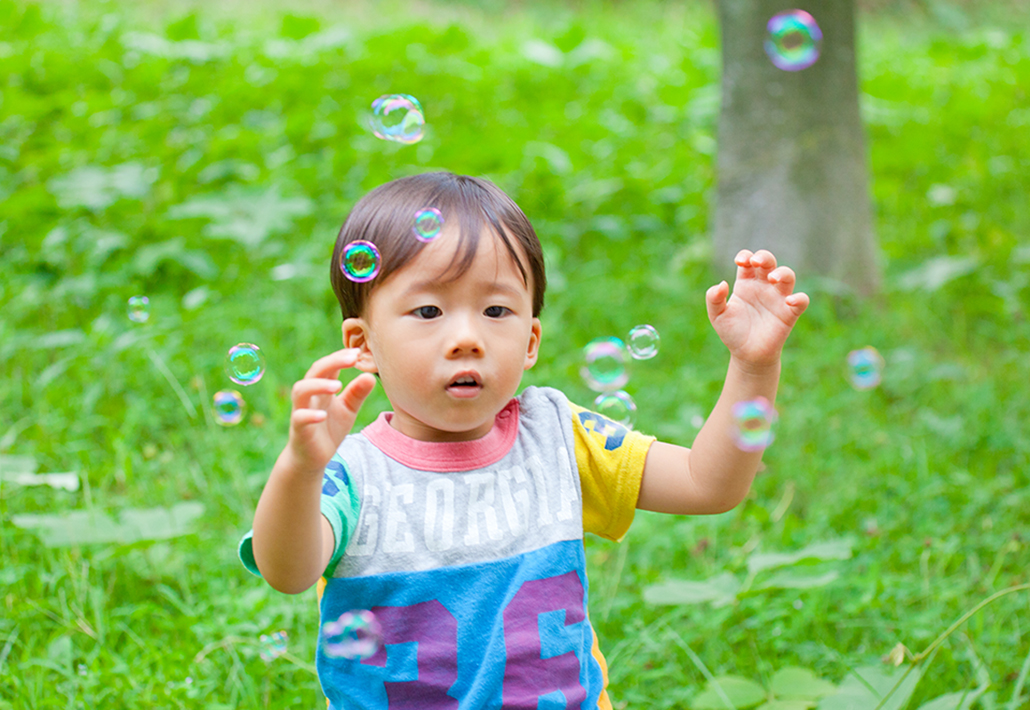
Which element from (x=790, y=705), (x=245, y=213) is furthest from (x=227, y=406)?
(x=245, y=213)

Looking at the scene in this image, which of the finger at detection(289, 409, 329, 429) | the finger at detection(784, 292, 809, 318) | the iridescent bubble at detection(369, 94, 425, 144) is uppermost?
the iridescent bubble at detection(369, 94, 425, 144)

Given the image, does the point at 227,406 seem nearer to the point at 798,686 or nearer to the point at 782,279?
the point at 782,279

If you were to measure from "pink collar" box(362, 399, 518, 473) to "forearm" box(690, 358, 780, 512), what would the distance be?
12.0 inches

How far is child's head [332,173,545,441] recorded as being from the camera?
131 centimetres

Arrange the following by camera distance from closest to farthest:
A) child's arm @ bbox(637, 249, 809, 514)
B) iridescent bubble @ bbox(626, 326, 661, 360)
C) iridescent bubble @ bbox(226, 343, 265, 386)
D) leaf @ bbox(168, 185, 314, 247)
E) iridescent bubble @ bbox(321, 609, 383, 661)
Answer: iridescent bubble @ bbox(321, 609, 383, 661)
child's arm @ bbox(637, 249, 809, 514)
iridescent bubble @ bbox(226, 343, 265, 386)
iridescent bubble @ bbox(626, 326, 661, 360)
leaf @ bbox(168, 185, 314, 247)

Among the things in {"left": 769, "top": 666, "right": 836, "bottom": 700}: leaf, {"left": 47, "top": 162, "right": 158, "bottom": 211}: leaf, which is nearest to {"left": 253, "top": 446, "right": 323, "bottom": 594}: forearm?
{"left": 769, "top": 666, "right": 836, "bottom": 700}: leaf

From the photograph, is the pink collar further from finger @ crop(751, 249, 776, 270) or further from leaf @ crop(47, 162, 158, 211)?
leaf @ crop(47, 162, 158, 211)

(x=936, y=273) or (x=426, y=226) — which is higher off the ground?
(x=426, y=226)

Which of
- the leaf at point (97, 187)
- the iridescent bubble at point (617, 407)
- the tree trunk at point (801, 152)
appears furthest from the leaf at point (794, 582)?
the leaf at point (97, 187)

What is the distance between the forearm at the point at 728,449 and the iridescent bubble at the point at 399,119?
0.93 metres

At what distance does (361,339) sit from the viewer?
4.79 ft

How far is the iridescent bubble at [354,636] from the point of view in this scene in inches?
50.9

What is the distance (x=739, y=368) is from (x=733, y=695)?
68 centimetres

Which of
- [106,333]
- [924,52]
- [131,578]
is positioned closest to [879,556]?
[131,578]
